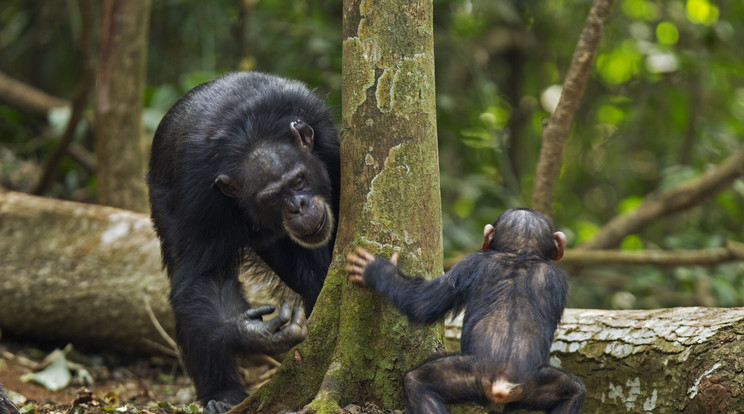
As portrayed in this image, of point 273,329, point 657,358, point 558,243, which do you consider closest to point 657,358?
point 657,358

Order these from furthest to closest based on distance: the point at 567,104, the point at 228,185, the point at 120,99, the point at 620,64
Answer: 1. the point at 620,64
2. the point at 120,99
3. the point at 567,104
4. the point at 228,185

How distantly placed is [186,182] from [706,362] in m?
2.61

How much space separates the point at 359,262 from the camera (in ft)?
11.3

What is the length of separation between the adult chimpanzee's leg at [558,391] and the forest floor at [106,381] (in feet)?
6.03

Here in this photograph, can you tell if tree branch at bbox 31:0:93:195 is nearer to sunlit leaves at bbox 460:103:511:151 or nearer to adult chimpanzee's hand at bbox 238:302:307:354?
sunlit leaves at bbox 460:103:511:151

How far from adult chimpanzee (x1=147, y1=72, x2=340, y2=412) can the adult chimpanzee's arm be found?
66 cm

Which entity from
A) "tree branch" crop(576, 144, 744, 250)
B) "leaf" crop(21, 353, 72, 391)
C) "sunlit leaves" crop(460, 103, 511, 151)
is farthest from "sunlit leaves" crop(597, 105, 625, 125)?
"leaf" crop(21, 353, 72, 391)

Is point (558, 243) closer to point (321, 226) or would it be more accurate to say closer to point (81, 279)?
point (321, 226)

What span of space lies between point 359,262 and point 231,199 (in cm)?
116

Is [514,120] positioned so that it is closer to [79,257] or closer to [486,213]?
[486,213]

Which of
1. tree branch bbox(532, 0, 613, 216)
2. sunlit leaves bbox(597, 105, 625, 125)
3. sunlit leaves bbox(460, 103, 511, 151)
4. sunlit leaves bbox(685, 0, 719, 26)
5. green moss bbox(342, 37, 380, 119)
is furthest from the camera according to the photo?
sunlit leaves bbox(597, 105, 625, 125)

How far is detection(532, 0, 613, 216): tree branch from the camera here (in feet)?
16.6

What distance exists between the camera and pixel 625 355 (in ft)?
12.9

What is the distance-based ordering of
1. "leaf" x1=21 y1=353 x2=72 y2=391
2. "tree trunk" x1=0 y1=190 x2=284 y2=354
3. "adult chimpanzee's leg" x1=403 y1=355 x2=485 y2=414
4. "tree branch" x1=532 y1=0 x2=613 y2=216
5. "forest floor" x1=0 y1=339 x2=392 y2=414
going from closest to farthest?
1. "adult chimpanzee's leg" x1=403 y1=355 x2=485 y2=414
2. "forest floor" x1=0 y1=339 x2=392 y2=414
3. "tree branch" x1=532 y1=0 x2=613 y2=216
4. "leaf" x1=21 y1=353 x2=72 y2=391
5. "tree trunk" x1=0 y1=190 x2=284 y2=354
